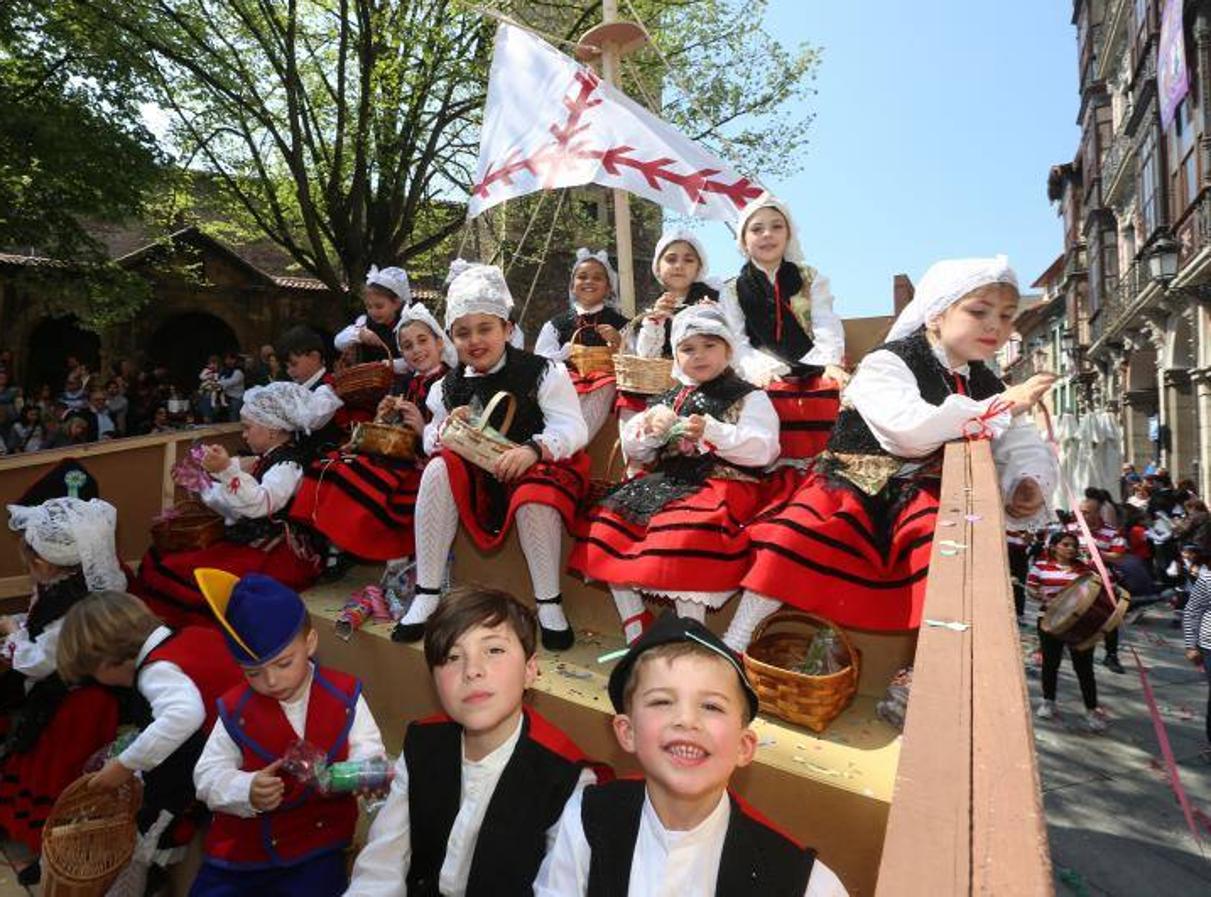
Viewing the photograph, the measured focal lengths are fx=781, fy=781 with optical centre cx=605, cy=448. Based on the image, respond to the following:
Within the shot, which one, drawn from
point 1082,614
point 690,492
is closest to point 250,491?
point 690,492

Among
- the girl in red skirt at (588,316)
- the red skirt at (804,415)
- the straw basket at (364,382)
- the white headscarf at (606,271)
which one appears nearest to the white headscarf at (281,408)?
the straw basket at (364,382)

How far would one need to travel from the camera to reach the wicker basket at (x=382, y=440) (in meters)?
4.15

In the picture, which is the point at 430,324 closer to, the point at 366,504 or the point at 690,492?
the point at 366,504

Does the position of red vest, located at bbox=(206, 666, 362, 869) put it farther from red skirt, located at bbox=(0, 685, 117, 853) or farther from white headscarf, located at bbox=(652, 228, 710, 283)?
white headscarf, located at bbox=(652, 228, 710, 283)

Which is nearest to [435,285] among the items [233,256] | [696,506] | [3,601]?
[233,256]

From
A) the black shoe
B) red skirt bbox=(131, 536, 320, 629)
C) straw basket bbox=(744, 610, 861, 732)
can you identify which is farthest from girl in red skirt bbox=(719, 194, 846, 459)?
red skirt bbox=(131, 536, 320, 629)

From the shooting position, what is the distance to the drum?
12.9 ft

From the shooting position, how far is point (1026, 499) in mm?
2795

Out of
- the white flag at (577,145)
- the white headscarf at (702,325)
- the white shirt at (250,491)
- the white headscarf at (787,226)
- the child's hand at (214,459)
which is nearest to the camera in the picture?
the white headscarf at (702,325)

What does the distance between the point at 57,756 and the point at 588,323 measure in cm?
379

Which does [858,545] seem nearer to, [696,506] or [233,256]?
[696,506]

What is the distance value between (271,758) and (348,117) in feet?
47.6

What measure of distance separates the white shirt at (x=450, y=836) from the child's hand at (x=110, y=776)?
1.16 m

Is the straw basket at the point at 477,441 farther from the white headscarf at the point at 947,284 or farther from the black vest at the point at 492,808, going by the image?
the white headscarf at the point at 947,284
